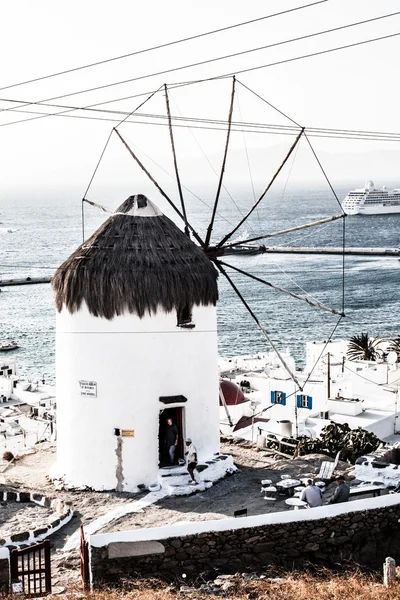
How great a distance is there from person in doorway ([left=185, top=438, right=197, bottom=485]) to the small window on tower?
7.87 feet

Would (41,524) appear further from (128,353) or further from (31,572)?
(128,353)

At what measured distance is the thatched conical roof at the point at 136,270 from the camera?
18.9 meters

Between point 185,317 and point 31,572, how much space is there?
6.99 metres

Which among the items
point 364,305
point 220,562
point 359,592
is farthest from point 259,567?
point 364,305

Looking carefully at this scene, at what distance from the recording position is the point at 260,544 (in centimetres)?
1602

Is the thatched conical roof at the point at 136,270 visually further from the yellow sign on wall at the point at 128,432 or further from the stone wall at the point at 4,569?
the stone wall at the point at 4,569

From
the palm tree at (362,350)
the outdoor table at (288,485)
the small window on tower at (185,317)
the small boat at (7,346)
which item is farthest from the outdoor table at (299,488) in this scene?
the small boat at (7,346)

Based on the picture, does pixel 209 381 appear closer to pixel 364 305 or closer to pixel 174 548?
pixel 174 548

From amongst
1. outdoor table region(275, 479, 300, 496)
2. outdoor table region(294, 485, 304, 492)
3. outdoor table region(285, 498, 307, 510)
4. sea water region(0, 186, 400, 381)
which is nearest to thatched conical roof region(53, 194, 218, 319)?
outdoor table region(275, 479, 300, 496)

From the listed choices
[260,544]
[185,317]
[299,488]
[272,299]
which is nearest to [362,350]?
[185,317]

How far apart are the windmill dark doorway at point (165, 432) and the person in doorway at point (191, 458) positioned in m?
0.21

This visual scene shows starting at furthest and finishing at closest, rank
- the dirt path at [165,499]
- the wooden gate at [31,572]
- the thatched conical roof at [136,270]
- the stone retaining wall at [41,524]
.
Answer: the thatched conical roof at [136,270] → the dirt path at [165,499] → the stone retaining wall at [41,524] → the wooden gate at [31,572]

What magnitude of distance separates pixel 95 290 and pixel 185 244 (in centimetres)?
231

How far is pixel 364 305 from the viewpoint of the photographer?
84500 millimetres
